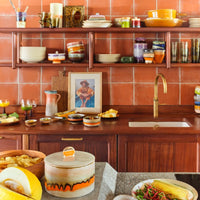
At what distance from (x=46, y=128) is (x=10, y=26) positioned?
1269 millimetres

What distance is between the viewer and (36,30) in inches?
120

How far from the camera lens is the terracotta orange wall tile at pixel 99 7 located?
3.29 meters

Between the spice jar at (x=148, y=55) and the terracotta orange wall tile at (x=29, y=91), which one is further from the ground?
the spice jar at (x=148, y=55)

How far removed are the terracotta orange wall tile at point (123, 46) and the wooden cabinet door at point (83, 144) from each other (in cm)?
106

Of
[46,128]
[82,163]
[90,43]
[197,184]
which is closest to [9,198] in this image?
[82,163]

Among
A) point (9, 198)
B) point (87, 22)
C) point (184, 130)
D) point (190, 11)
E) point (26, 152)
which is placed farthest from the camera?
point (190, 11)

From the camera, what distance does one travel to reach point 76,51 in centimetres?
313

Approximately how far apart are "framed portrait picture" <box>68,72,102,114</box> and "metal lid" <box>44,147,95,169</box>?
7.07ft

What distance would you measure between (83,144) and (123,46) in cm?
119

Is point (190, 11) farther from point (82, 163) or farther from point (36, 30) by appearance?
point (82, 163)

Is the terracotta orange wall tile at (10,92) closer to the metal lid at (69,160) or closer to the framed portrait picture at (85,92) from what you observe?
the framed portrait picture at (85,92)

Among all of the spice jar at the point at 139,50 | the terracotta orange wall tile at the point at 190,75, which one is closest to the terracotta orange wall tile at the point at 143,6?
the spice jar at the point at 139,50

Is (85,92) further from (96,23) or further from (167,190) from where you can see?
(167,190)

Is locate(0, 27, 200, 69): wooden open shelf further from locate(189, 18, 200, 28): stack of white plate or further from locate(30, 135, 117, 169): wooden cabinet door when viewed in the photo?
locate(30, 135, 117, 169): wooden cabinet door
